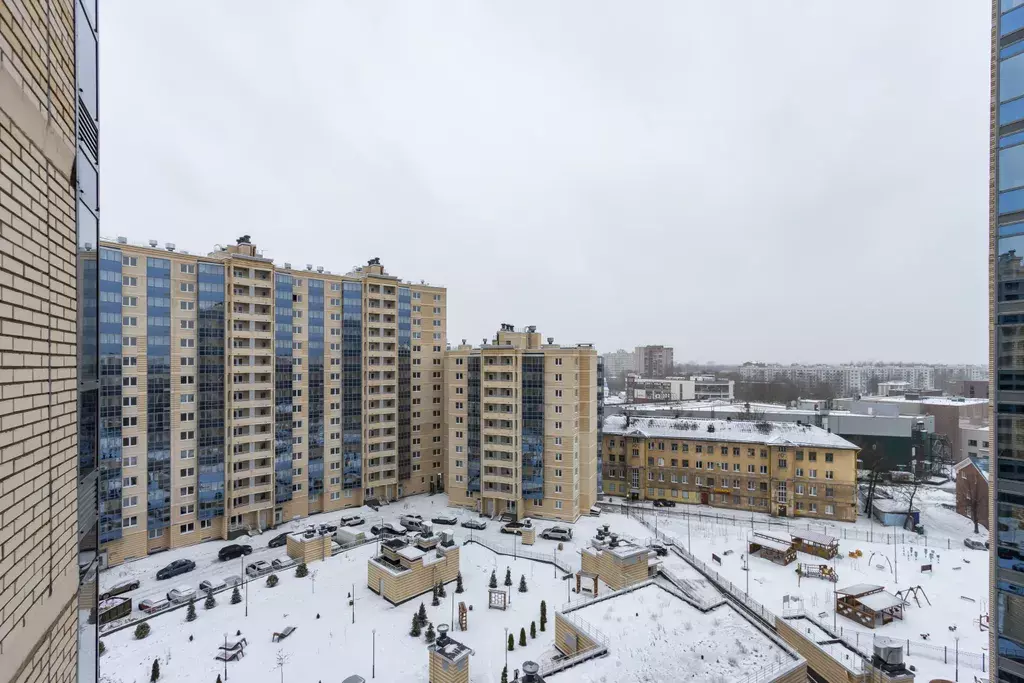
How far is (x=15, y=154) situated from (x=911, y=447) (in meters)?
84.6

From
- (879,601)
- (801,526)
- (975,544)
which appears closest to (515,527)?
(879,601)

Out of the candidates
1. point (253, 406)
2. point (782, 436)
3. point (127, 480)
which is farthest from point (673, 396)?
point (127, 480)

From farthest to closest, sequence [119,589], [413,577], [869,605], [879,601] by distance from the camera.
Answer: [119,589] < [413,577] < [879,601] < [869,605]

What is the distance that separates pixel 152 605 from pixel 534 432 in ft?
105

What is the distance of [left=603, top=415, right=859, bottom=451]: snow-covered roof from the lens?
171 feet

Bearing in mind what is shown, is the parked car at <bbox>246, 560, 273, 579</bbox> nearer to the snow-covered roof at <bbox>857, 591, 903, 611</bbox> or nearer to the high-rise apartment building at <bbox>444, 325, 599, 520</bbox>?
the high-rise apartment building at <bbox>444, 325, 599, 520</bbox>

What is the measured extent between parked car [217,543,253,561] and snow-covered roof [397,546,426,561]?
16.7 m

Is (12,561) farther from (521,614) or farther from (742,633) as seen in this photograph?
(521,614)

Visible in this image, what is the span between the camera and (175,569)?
119 feet

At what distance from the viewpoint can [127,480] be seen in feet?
125

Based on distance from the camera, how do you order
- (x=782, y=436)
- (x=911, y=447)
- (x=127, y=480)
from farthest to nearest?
(x=911, y=447) < (x=782, y=436) < (x=127, y=480)

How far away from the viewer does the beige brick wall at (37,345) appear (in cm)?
430

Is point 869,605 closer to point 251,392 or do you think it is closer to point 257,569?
point 257,569

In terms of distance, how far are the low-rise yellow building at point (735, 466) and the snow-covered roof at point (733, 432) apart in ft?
0.31
